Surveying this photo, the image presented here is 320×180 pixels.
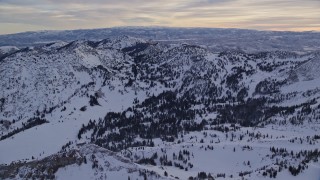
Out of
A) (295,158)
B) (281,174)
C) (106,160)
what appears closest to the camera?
(106,160)

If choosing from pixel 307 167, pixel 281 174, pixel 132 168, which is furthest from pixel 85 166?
pixel 307 167

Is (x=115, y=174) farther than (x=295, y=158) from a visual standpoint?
No

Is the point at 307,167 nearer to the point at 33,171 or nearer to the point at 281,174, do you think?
the point at 281,174

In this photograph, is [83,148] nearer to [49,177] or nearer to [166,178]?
[49,177]

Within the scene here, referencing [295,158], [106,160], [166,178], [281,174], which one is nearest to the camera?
[166,178]

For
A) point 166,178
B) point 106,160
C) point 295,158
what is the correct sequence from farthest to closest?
point 295,158 < point 106,160 < point 166,178

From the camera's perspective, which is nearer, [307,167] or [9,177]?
[9,177]

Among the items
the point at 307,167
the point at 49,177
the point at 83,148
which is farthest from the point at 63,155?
the point at 307,167

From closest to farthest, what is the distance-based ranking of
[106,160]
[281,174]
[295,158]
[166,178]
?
1. [166,178]
2. [106,160]
3. [281,174]
4. [295,158]

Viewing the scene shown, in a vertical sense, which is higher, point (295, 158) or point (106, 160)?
point (106, 160)
